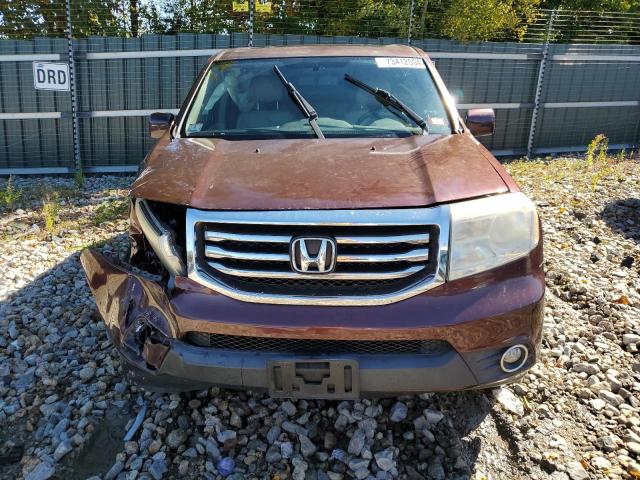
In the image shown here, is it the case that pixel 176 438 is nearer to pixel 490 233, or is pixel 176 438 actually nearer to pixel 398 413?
pixel 398 413

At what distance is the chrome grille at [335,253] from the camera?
2354mm

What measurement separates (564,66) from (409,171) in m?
9.18

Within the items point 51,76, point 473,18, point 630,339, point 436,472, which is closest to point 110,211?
point 51,76

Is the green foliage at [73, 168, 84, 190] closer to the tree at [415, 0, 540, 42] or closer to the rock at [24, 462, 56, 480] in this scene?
the rock at [24, 462, 56, 480]

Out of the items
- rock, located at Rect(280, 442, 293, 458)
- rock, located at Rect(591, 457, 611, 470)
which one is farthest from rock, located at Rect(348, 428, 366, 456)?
rock, located at Rect(591, 457, 611, 470)

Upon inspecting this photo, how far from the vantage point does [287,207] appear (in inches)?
94.2

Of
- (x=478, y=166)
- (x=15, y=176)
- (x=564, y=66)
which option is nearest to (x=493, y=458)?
(x=478, y=166)

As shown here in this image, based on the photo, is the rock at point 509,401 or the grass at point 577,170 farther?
the grass at point 577,170

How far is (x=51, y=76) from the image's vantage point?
830cm

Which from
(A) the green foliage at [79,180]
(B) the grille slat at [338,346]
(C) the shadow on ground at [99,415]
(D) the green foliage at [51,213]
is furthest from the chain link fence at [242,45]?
(B) the grille slat at [338,346]

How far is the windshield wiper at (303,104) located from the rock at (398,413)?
1.56 m

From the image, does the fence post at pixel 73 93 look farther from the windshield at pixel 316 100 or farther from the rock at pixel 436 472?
the rock at pixel 436 472

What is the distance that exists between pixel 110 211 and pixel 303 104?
3.85 meters

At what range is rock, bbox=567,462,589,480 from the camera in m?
2.58
